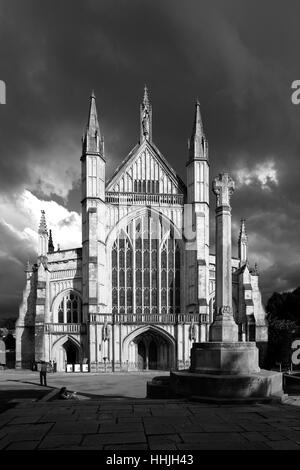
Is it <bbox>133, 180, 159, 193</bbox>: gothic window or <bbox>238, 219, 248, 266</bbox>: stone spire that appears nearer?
<bbox>133, 180, 159, 193</bbox>: gothic window

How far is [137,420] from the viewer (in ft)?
31.0

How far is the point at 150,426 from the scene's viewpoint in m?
8.84

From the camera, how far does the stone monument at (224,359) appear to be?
1234 centimetres

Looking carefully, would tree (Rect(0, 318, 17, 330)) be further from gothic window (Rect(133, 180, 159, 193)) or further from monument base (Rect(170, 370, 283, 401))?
monument base (Rect(170, 370, 283, 401))

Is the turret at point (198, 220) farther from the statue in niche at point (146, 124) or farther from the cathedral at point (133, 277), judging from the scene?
the statue in niche at point (146, 124)

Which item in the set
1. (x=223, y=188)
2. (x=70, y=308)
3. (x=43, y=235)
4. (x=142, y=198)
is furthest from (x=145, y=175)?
(x=223, y=188)

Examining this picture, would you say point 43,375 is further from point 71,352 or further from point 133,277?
point 133,277

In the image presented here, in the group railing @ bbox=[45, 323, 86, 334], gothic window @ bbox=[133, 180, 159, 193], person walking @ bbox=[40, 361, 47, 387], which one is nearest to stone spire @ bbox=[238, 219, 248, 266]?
gothic window @ bbox=[133, 180, 159, 193]

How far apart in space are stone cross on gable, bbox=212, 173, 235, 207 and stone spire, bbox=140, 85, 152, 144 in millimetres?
27030

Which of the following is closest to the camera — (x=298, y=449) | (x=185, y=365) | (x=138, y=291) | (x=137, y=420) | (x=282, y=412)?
(x=298, y=449)

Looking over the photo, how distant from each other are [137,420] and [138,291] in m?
30.2

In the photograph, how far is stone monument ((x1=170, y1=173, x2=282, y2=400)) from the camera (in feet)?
40.5
